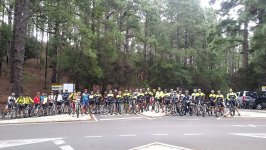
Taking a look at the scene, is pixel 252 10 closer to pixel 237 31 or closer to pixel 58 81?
pixel 237 31

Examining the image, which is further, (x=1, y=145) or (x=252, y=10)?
(x=252, y=10)

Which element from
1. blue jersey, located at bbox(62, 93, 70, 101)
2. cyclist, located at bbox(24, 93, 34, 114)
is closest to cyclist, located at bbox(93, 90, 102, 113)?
blue jersey, located at bbox(62, 93, 70, 101)

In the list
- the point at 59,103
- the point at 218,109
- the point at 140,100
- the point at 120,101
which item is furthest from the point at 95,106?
the point at 218,109

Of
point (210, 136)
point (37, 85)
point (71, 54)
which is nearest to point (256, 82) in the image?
point (71, 54)

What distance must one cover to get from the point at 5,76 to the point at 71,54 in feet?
35.6

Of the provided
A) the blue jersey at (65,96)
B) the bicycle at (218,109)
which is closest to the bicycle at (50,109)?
the blue jersey at (65,96)

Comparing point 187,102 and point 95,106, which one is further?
point 95,106

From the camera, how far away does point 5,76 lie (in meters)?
49.2

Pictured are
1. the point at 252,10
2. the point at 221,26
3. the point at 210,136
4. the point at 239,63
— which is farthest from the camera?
the point at 239,63

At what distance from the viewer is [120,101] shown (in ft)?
104

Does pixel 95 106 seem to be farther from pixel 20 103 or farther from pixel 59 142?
pixel 59 142

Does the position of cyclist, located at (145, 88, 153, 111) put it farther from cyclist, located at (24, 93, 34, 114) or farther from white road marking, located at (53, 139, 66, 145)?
white road marking, located at (53, 139, 66, 145)

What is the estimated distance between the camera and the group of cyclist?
1140 inches

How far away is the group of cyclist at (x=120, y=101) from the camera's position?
95.0 ft
